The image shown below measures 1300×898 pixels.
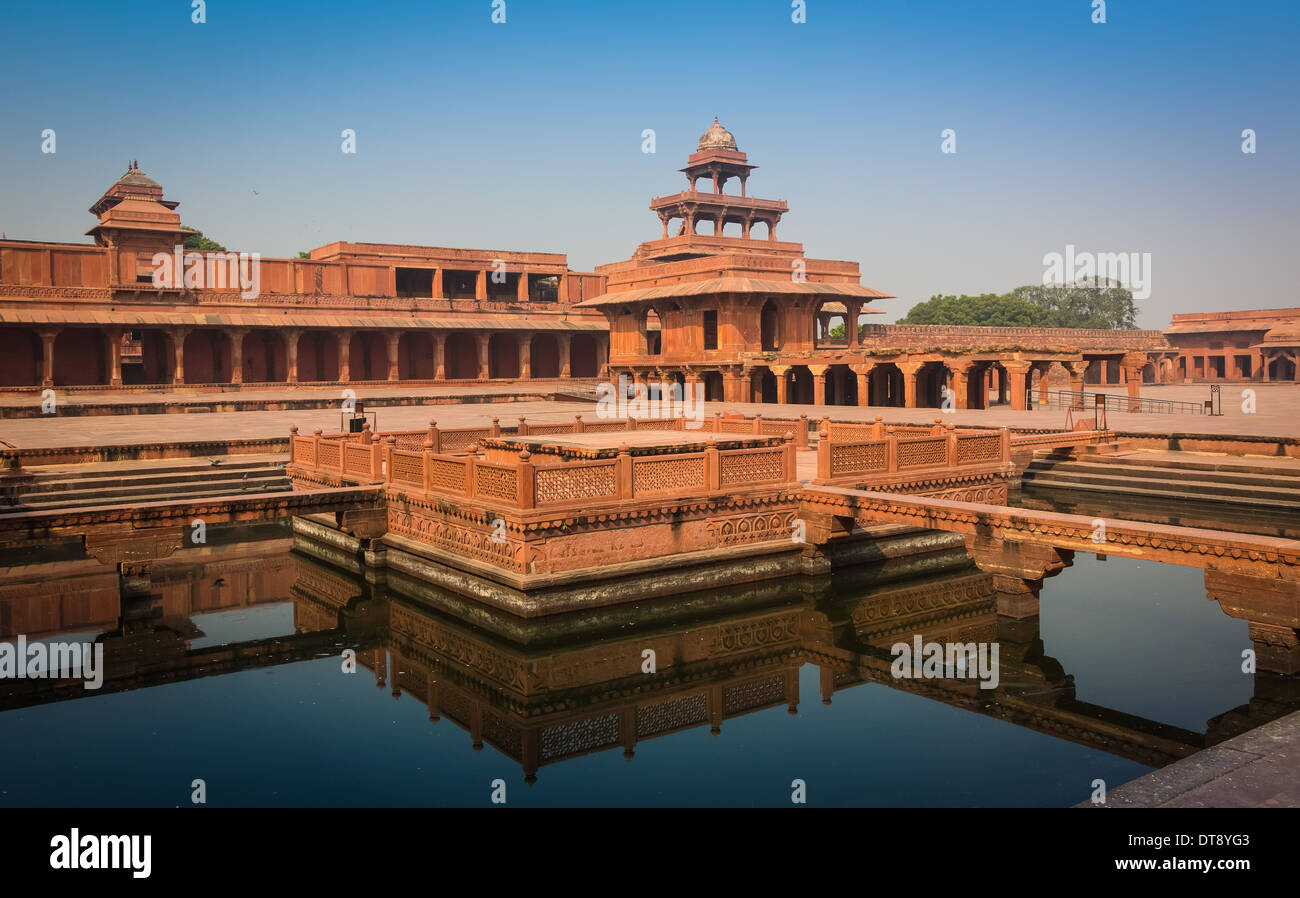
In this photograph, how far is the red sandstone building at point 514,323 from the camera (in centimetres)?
3659

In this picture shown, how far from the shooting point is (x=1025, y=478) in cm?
2330

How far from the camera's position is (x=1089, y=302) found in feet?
302

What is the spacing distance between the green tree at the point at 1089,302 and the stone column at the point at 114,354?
74.3 metres

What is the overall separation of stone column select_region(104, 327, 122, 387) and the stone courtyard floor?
196 cm

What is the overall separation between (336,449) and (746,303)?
975 inches

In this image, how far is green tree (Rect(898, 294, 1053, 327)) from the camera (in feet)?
272

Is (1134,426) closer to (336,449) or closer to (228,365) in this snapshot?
(336,449)

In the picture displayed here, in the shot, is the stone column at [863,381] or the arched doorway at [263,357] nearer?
the stone column at [863,381]

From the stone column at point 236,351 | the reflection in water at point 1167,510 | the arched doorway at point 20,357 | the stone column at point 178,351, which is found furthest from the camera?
the stone column at point 236,351

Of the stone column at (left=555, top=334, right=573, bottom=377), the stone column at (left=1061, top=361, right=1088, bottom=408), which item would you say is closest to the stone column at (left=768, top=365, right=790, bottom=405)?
the stone column at (left=1061, top=361, right=1088, bottom=408)

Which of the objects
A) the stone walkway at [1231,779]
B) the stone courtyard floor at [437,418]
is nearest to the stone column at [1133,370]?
the stone courtyard floor at [437,418]

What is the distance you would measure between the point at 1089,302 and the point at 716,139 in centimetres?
5231

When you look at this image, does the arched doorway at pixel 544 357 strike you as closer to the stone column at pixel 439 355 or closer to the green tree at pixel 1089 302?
the stone column at pixel 439 355
